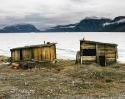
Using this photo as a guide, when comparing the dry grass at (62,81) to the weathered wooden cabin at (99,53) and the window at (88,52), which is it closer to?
the weathered wooden cabin at (99,53)

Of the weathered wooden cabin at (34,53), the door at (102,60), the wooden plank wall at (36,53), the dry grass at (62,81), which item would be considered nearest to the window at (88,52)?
the door at (102,60)

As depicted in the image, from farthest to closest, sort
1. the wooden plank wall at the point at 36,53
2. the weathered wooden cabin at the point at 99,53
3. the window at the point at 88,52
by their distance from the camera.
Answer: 1. the window at the point at 88,52
2. the weathered wooden cabin at the point at 99,53
3. the wooden plank wall at the point at 36,53

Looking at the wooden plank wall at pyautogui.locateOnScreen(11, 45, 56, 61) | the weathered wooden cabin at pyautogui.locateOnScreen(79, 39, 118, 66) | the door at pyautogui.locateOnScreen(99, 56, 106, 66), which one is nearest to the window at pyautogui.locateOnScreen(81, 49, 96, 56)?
the weathered wooden cabin at pyautogui.locateOnScreen(79, 39, 118, 66)

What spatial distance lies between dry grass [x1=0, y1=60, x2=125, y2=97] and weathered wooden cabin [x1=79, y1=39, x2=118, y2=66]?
215 centimetres

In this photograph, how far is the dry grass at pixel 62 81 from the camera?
3594 centimetres

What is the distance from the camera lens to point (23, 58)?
178ft

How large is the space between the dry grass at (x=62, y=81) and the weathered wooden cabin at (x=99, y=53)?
215 cm

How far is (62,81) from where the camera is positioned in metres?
41.4

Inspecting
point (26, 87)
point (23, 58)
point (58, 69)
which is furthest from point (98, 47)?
point (26, 87)

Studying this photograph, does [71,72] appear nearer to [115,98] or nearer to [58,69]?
[58,69]

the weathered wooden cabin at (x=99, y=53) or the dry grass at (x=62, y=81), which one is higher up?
the weathered wooden cabin at (x=99, y=53)

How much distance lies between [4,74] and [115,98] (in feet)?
61.3

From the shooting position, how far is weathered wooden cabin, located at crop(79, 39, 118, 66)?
54.8 meters

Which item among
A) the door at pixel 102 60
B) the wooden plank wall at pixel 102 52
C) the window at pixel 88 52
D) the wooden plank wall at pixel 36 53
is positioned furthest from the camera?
the window at pixel 88 52
